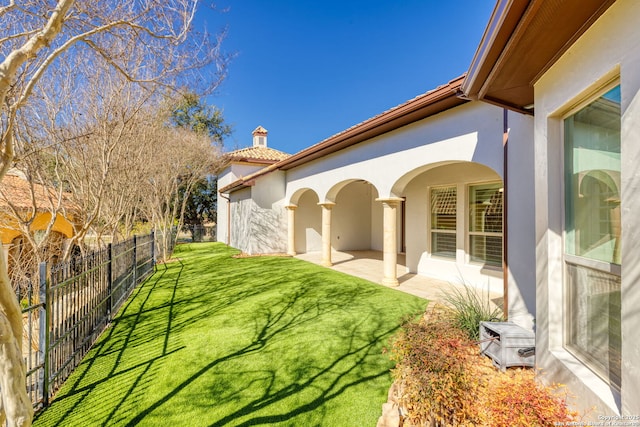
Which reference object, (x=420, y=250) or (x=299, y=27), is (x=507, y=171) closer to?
Result: (x=420, y=250)

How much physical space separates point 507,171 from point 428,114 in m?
2.74

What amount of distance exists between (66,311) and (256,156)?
1915cm

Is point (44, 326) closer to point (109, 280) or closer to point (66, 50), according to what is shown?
point (109, 280)

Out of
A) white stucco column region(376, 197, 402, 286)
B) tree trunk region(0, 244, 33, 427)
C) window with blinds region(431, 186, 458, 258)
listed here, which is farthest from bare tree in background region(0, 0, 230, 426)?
window with blinds region(431, 186, 458, 258)

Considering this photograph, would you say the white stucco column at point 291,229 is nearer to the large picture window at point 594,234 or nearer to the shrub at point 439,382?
the shrub at point 439,382

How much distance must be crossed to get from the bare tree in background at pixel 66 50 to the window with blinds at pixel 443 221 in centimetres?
738

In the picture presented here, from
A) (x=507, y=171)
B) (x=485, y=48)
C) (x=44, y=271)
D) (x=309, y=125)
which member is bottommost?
(x=44, y=271)

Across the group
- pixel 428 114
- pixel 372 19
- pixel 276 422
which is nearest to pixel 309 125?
pixel 372 19

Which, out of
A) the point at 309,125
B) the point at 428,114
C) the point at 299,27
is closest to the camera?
the point at 428,114

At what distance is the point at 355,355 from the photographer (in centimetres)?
466

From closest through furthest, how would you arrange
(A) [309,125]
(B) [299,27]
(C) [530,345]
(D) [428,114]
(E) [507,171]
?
(C) [530,345]
(E) [507,171]
(D) [428,114]
(B) [299,27]
(A) [309,125]

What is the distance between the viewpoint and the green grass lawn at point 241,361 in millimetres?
3406

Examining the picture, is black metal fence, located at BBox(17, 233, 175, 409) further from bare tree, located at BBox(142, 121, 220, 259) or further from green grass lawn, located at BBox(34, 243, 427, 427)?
bare tree, located at BBox(142, 121, 220, 259)

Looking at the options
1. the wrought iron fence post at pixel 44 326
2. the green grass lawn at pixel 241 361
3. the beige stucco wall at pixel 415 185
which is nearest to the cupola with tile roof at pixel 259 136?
the beige stucco wall at pixel 415 185
